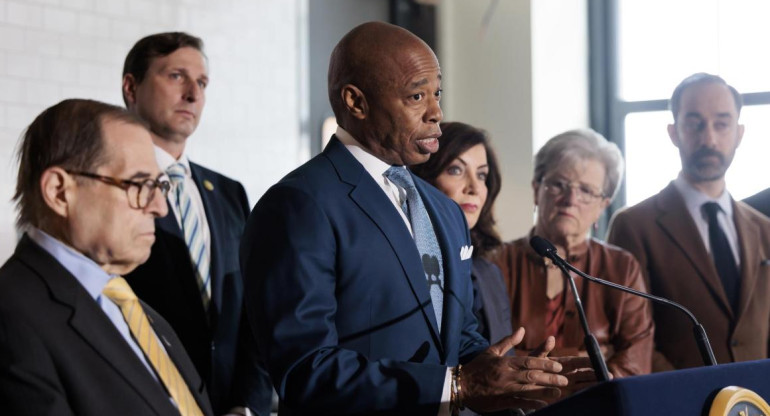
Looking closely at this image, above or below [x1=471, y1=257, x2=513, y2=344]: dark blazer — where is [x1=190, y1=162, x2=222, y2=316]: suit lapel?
above

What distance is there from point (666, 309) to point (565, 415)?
2.06m

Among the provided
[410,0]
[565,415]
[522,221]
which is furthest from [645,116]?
[565,415]

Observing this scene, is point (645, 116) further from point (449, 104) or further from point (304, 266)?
point (304, 266)

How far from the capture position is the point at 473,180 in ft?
10.3

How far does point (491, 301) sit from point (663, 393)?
1476 mm

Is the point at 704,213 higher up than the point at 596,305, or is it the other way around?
the point at 704,213

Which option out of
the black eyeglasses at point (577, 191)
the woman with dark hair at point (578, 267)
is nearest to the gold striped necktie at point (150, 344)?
the woman with dark hair at point (578, 267)

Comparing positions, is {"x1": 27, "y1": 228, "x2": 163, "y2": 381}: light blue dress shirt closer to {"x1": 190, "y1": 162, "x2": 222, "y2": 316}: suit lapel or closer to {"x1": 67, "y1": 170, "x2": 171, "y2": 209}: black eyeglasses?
{"x1": 67, "y1": 170, "x2": 171, "y2": 209}: black eyeglasses

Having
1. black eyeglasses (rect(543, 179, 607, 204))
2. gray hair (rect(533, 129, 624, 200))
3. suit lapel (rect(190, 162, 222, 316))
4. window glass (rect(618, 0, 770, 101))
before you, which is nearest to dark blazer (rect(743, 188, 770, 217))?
gray hair (rect(533, 129, 624, 200))

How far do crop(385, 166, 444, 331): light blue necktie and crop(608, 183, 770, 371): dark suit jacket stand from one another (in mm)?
1548

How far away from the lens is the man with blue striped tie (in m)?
2.88

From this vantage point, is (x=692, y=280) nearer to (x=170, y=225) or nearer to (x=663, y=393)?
(x=170, y=225)

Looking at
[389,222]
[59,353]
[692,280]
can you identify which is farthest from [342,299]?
[692,280]

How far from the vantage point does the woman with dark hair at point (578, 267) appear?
322 centimetres
